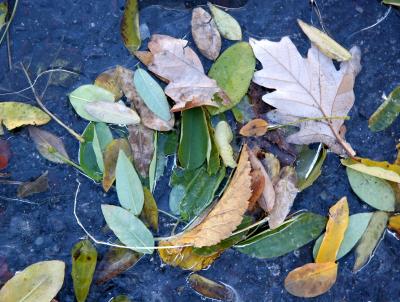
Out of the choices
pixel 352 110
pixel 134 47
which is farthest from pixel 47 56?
pixel 352 110

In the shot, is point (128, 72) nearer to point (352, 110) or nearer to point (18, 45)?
point (18, 45)

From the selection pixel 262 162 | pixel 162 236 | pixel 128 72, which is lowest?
pixel 162 236

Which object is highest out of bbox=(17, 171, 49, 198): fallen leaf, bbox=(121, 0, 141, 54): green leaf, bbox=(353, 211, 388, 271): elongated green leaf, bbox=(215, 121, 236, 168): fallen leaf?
bbox=(121, 0, 141, 54): green leaf

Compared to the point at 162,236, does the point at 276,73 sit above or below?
above

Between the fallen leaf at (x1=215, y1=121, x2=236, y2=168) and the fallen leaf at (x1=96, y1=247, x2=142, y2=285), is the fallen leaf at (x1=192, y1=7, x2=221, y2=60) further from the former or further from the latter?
the fallen leaf at (x1=96, y1=247, x2=142, y2=285)

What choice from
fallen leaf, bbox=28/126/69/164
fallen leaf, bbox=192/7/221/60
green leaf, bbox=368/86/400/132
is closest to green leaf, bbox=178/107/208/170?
fallen leaf, bbox=192/7/221/60

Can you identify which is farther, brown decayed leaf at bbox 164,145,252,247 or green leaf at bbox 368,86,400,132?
green leaf at bbox 368,86,400,132
